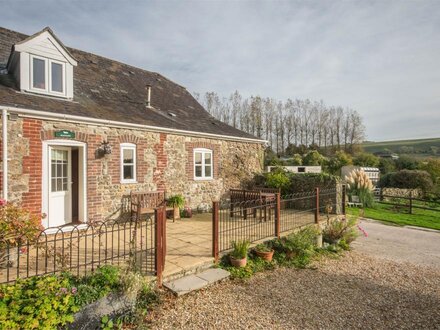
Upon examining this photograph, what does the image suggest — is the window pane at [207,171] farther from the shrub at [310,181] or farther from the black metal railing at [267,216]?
the shrub at [310,181]

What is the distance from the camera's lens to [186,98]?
15750 mm

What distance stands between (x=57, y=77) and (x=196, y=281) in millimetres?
7447

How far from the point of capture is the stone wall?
266 inches

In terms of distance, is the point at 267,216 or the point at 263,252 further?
the point at 267,216

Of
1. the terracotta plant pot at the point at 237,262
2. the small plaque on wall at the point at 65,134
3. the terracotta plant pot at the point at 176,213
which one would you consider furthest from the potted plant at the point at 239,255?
the small plaque on wall at the point at 65,134

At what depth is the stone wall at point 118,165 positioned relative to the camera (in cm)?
677

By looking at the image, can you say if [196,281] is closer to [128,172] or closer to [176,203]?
[176,203]

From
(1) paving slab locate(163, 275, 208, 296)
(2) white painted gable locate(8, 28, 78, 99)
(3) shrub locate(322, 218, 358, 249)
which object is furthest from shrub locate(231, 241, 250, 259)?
(2) white painted gable locate(8, 28, 78, 99)

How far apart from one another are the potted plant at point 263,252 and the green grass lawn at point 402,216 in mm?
7140

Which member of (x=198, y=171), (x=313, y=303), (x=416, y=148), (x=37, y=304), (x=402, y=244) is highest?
(x=416, y=148)

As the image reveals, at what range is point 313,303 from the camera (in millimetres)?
4715

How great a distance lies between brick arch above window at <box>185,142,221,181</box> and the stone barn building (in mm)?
41

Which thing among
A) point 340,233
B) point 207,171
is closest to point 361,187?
point 340,233

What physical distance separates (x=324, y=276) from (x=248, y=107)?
35.7m
